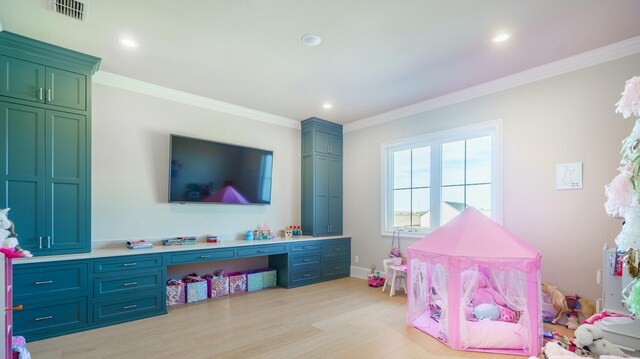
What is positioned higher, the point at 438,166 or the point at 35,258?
the point at 438,166

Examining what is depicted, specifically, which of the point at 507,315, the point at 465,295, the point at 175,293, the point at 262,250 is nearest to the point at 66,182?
the point at 175,293

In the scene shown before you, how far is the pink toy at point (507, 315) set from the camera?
9.68 feet

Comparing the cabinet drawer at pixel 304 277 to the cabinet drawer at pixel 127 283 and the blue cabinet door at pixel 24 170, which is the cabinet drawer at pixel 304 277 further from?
the blue cabinet door at pixel 24 170

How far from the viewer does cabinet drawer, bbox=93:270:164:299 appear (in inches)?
124

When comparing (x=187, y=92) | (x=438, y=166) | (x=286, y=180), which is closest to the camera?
(x=187, y=92)

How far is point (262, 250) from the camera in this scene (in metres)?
4.38

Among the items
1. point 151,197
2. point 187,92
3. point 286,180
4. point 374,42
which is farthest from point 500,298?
point 187,92

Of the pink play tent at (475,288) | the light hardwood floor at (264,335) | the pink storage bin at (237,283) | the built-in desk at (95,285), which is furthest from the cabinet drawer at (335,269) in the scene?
the pink play tent at (475,288)

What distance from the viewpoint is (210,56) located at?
10.5 feet

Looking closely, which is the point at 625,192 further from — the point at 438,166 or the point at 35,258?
the point at 35,258

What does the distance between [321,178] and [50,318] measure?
372 cm

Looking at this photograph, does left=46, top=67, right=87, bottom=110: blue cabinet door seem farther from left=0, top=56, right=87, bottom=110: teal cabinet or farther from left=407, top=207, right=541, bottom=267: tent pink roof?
left=407, top=207, right=541, bottom=267: tent pink roof

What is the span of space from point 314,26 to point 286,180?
3.04 metres

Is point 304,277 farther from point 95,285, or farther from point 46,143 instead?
point 46,143
